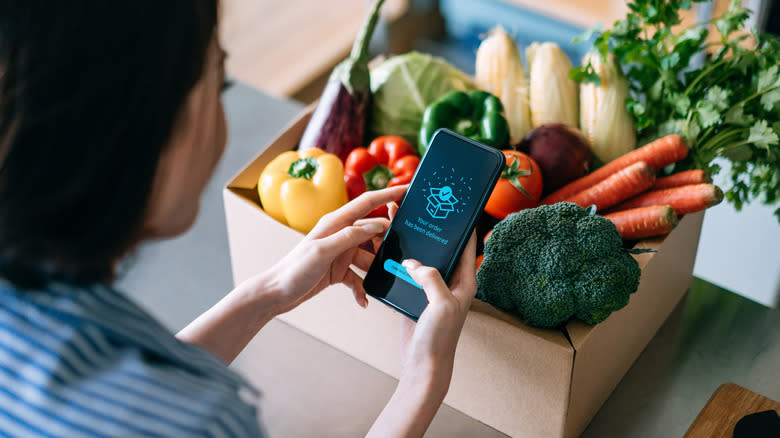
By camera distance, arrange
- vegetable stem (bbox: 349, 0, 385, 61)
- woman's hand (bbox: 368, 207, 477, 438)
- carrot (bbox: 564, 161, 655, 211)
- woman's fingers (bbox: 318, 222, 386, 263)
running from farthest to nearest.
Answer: vegetable stem (bbox: 349, 0, 385, 61)
carrot (bbox: 564, 161, 655, 211)
woman's fingers (bbox: 318, 222, 386, 263)
woman's hand (bbox: 368, 207, 477, 438)

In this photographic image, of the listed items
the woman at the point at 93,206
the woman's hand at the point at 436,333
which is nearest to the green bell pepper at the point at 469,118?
the woman's hand at the point at 436,333

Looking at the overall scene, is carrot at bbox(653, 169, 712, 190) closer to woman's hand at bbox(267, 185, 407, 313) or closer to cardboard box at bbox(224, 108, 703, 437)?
cardboard box at bbox(224, 108, 703, 437)

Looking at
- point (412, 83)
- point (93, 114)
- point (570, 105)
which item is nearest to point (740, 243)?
point (570, 105)

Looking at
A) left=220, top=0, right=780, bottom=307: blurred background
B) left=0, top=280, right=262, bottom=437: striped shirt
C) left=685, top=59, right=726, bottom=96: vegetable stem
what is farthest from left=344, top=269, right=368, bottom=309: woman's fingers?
left=220, top=0, right=780, bottom=307: blurred background

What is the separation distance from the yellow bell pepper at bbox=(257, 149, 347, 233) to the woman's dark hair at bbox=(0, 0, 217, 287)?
428mm

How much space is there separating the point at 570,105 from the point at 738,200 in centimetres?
29

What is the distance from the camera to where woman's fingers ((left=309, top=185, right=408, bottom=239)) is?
0.86 meters

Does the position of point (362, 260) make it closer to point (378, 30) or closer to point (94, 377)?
point (94, 377)

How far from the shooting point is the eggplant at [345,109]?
1.11 meters

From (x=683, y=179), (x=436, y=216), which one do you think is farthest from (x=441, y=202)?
(x=683, y=179)

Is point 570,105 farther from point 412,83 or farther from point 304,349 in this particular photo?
point 304,349

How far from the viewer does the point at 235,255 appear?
1.03m

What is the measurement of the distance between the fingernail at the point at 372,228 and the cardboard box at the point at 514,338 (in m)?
0.10

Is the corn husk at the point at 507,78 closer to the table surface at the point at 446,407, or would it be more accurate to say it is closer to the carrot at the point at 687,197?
the carrot at the point at 687,197
